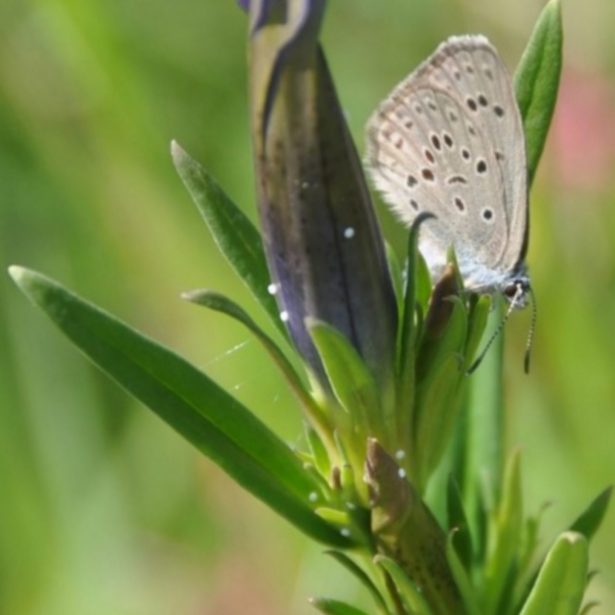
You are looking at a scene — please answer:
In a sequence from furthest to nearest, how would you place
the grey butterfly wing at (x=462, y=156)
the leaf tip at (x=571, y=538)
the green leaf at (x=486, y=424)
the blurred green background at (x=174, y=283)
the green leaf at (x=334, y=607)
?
the blurred green background at (x=174, y=283) → the green leaf at (x=486, y=424) → the grey butterfly wing at (x=462, y=156) → the green leaf at (x=334, y=607) → the leaf tip at (x=571, y=538)

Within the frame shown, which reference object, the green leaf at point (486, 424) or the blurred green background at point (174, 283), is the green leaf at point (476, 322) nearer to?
the green leaf at point (486, 424)

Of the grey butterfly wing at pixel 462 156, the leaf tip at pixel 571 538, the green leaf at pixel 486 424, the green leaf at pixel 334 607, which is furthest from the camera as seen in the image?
the green leaf at pixel 486 424

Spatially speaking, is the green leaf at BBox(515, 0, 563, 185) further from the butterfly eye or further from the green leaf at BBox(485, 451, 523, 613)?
the green leaf at BBox(485, 451, 523, 613)

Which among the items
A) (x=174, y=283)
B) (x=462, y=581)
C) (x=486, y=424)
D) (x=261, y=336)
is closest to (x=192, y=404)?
(x=261, y=336)

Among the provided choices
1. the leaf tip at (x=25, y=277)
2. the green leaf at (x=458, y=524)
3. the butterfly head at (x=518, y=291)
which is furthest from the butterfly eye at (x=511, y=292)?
the leaf tip at (x=25, y=277)

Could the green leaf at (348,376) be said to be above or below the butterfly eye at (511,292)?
below

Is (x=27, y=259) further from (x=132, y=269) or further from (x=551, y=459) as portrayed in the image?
(x=551, y=459)
